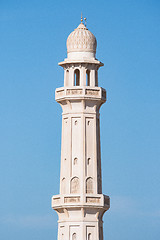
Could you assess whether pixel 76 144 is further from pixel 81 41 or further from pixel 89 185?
pixel 81 41

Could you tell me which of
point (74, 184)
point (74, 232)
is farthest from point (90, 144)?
point (74, 232)

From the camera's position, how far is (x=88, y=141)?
88.1m

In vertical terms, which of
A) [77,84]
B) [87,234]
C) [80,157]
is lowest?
[87,234]

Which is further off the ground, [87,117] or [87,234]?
[87,117]

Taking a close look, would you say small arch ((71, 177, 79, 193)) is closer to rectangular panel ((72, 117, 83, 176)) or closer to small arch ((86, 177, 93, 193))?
rectangular panel ((72, 117, 83, 176))

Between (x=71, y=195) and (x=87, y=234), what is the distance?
3814 millimetres

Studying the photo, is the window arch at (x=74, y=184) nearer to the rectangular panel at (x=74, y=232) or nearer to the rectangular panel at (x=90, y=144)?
the rectangular panel at (x=90, y=144)

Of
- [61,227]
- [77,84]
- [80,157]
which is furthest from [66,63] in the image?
[61,227]

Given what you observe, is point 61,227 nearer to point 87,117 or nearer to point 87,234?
point 87,234

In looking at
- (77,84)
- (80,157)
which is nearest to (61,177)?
(80,157)

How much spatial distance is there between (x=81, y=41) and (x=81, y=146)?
9.83 meters

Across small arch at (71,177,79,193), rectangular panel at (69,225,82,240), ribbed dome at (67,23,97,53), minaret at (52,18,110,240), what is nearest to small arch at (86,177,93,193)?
minaret at (52,18,110,240)

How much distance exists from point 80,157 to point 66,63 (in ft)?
29.0

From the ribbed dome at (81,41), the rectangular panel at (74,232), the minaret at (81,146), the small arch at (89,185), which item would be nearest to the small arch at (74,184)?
the minaret at (81,146)
